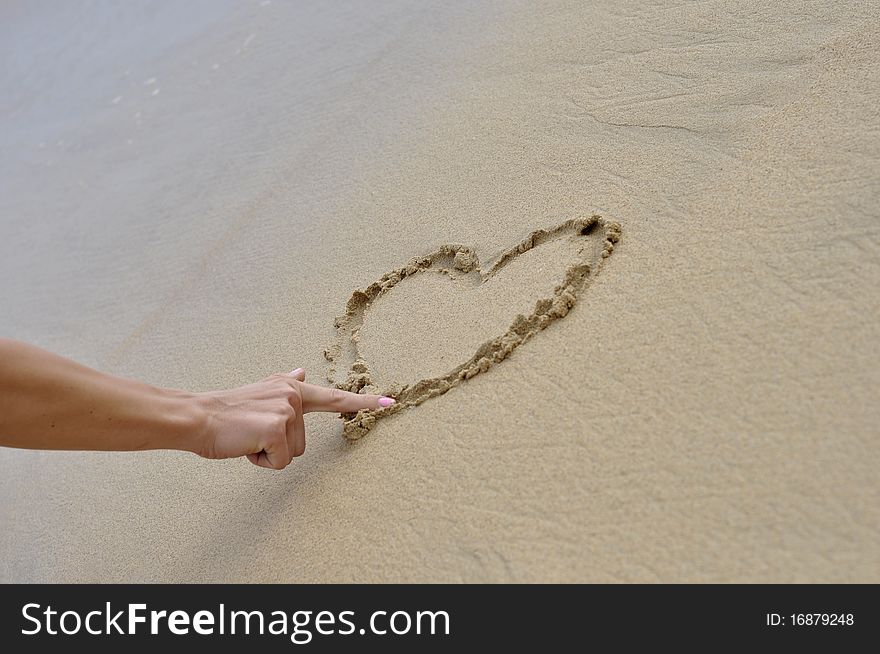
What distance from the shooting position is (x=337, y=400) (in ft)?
5.79

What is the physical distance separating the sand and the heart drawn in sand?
2cm

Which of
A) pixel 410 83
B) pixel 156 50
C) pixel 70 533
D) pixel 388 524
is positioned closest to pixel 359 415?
pixel 388 524

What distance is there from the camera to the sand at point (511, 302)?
1.30 metres

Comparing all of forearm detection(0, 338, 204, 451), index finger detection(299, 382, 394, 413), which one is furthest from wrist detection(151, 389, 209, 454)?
index finger detection(299, 382, 394, 413)

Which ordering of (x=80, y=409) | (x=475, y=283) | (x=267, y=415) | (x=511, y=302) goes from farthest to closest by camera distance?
1. (x=475, y=283)
2. (x=511, y=302)
3. (x=267, y=415)
4. (x=80, y=409)

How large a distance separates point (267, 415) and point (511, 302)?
52 cm

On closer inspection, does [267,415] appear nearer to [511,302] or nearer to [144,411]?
[144,411]

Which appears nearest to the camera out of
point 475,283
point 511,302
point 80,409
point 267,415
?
A: point 80,409

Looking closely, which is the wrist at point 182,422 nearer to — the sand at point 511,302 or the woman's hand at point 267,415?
the woman's hand at point 267,415

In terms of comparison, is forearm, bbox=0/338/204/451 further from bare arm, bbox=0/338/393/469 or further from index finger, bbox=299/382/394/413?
index finger, bbox=299/382/394/413

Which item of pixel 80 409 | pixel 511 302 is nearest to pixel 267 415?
pixel 80 409

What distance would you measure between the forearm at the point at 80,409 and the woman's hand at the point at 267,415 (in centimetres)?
4

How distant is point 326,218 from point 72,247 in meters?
1.18

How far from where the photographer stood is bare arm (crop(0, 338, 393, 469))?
1502mm
